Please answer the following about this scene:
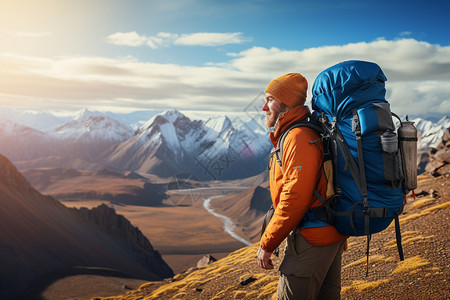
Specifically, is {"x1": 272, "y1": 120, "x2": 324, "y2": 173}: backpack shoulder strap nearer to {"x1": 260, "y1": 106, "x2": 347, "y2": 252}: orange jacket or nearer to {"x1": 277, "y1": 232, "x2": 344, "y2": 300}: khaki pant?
{"x1": 260, "y1": 106, "x2": 347, "y2": 252}: orange jacket

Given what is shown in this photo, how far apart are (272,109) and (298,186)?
3.39 ft

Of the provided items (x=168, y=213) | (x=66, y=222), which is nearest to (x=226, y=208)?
(x=168, y=213)

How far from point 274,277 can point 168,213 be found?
168001 millimetres

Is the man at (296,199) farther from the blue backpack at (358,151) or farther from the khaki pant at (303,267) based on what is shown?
the blue backpack at (358,151)

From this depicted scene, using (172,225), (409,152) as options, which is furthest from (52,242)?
(172,225)

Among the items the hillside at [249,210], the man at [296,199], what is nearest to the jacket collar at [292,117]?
the man at [296,199]

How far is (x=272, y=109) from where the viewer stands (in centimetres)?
401

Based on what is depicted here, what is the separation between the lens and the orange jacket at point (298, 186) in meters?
3.42

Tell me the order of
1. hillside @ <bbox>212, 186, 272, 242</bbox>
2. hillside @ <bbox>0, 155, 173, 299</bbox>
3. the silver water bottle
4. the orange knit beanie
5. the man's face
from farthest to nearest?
hillside @ <bbox>212, 186, 272, 242</bbox> → hillside @ <bbox>0, 155, 173, 299</bbox> → the man's face → the orange knit beanie → the silver water bottle

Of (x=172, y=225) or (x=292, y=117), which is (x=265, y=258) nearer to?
(x=292, y=117)

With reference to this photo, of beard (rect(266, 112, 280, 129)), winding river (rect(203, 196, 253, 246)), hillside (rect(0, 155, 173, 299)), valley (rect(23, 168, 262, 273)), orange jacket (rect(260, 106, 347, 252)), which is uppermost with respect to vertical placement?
beard (rect(266, 112, 280, 129))

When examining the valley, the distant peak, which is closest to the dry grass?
the distant peak

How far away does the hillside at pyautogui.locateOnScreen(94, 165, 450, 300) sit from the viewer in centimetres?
718

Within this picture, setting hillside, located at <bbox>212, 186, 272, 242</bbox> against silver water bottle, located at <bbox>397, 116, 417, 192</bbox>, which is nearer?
silver water bottle, located at <bbox>397, 116, 417, 192</bbox>
